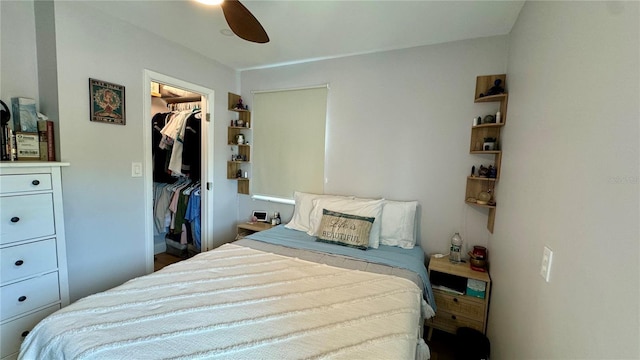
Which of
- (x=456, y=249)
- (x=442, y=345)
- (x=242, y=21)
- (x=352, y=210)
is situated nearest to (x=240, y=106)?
(x=242, y=21)

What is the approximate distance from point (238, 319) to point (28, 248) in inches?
59.6

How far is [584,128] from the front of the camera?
2.79 ft

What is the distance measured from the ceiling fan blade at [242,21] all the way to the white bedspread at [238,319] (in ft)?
4.94

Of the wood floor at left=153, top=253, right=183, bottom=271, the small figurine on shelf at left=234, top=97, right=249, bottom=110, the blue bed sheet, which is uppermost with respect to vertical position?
the small figurine on shelf at left=234, top=97, right=249, bottom=110

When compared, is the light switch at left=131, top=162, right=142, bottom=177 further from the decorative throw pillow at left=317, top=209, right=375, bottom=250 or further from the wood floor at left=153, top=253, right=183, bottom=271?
the decorative throw pillow at left=317, top=209, right=375, bottom=250

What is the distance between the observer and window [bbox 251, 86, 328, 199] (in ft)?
9.17

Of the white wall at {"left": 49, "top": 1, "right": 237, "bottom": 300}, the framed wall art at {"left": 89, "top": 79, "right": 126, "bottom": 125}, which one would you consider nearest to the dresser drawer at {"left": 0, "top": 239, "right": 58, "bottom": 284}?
the white wall at {"left": 49, "top": 1, "right": 237, "bottom": 300}

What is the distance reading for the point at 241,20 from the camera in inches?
57.8

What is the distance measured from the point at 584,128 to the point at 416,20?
1.46 m

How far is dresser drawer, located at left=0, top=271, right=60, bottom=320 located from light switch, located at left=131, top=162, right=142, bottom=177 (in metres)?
0.88

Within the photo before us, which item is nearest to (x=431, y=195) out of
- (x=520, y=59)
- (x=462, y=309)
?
(x=462, y=309)

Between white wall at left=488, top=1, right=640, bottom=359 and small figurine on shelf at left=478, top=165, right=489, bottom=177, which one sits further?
small figurine on shelf at left=478, top=165, right=489, bottom=177

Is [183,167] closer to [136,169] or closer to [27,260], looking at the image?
[136,169]

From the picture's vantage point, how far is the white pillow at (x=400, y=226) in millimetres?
2281
